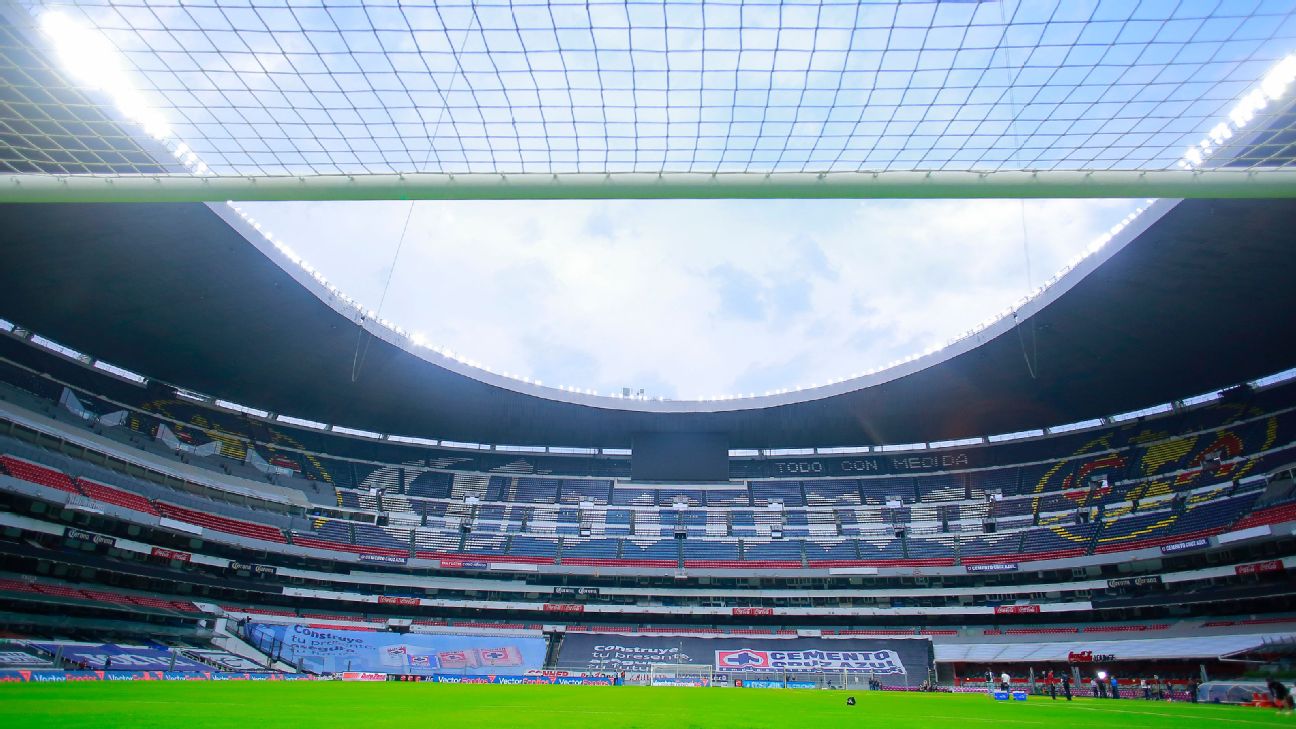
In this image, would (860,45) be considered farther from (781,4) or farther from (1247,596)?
(1247,596)

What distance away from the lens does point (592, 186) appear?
814 centimetres

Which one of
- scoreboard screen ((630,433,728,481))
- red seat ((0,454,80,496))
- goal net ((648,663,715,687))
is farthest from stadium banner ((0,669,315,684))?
scoreboard screen ((630,433,728,481))

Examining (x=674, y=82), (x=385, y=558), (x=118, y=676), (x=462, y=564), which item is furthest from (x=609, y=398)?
(x=674, y=82)

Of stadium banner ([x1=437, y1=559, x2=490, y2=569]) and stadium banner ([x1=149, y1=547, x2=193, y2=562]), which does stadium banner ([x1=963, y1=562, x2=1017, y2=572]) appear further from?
stadium banner ([x1=149, y1=547, x2=193, y2=562])

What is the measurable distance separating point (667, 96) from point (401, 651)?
34.2 metres

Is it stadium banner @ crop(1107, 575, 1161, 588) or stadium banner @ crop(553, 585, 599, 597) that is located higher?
stadium banner @ crop(1107, 575, 1161, 588)

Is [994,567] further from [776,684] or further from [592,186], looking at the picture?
[592,186]

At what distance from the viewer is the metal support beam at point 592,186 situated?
8.01m

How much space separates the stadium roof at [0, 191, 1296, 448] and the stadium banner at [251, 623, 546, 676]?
493 inches

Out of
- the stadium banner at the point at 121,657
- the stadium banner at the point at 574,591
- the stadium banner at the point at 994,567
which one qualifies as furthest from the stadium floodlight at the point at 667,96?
the stadium banner at the point at 574,591

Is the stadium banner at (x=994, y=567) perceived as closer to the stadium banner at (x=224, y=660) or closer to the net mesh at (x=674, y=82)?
the net mesh at (x=674, y=82)

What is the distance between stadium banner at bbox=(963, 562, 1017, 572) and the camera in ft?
121

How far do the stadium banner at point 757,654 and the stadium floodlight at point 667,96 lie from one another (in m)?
32.2

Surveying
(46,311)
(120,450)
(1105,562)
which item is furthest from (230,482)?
(1105,562)
